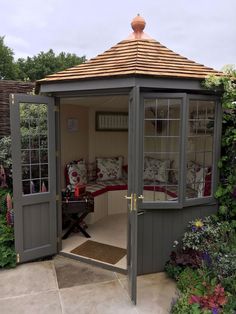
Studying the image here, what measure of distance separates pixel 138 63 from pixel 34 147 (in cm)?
173

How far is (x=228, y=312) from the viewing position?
214cm

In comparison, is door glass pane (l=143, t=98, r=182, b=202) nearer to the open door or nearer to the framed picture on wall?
the open door

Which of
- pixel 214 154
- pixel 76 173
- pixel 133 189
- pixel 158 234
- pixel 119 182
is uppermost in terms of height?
pixel 214 154

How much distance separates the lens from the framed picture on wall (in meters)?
5.94

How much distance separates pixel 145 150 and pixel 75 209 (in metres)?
1.67

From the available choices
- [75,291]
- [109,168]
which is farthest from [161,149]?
[109,168]

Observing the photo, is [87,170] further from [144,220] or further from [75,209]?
[144,220]

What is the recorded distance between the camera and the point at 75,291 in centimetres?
287

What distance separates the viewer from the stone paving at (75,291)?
2.58 meters

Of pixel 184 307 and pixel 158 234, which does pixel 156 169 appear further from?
pixel 184 307

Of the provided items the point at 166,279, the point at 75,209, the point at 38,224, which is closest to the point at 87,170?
the point at 75,209

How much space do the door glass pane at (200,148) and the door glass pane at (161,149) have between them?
0.63 feet

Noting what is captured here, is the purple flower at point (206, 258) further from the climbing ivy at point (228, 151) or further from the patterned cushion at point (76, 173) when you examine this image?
the patterned cushion at point (76, 173)

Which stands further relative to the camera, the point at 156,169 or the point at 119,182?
the point at 119,182
